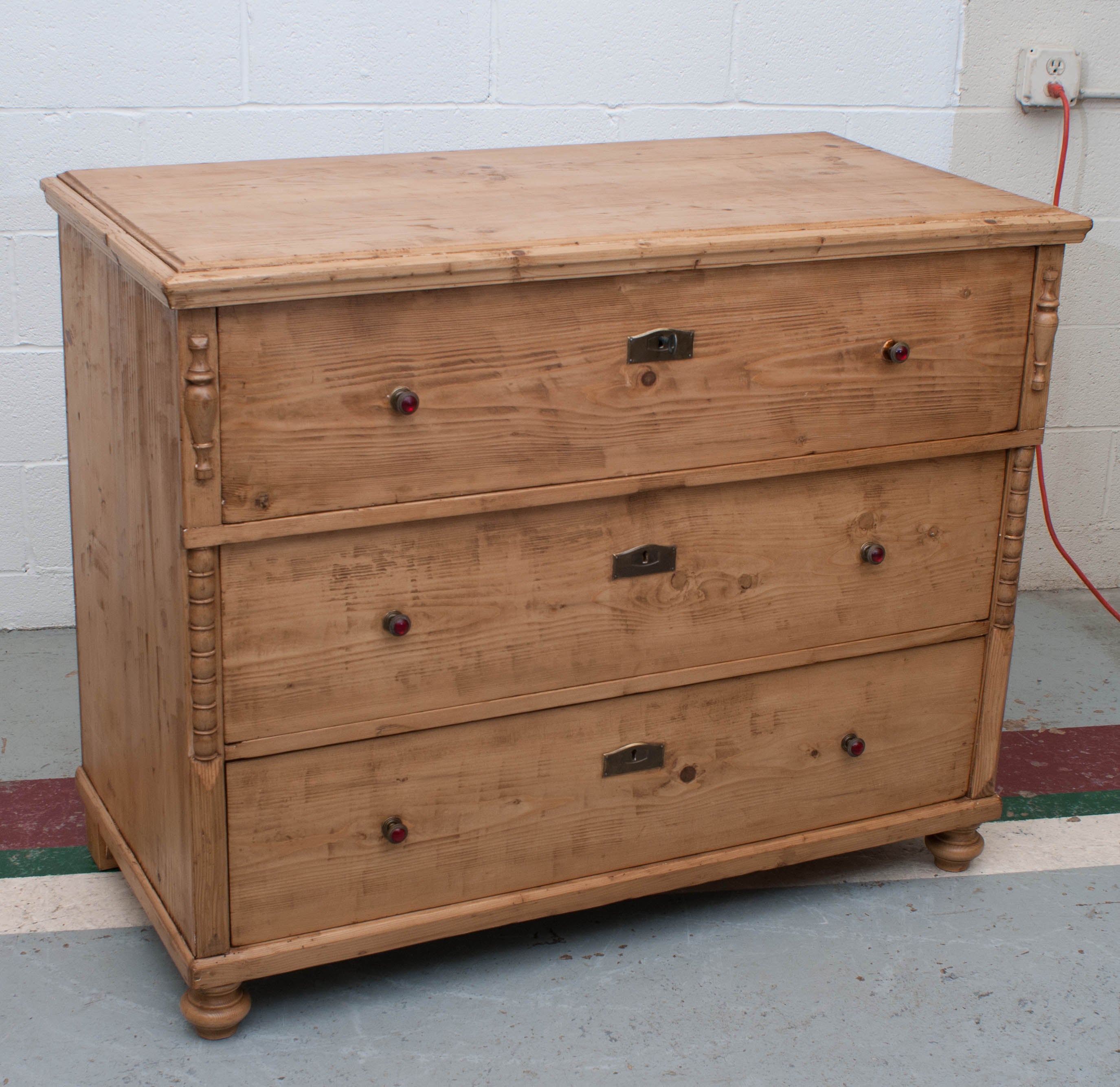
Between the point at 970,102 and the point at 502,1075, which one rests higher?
the point at 970,102

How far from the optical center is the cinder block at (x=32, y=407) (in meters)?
2.74

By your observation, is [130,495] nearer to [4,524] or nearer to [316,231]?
[316,231]

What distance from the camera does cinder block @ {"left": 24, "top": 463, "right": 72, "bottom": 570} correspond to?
9.20 feet

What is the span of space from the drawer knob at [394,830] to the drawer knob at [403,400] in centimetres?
50

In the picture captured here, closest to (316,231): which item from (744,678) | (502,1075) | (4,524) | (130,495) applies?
(130,495)

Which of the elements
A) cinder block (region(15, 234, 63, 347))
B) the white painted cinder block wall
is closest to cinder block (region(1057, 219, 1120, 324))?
the white painted cinder block wall

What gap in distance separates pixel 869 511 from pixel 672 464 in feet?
1.01

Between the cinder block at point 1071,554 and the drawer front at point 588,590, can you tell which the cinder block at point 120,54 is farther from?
the cinder block at point 1071,554

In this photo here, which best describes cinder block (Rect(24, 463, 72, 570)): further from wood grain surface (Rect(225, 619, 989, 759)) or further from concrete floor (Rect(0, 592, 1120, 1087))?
wood grain surface (Rect(225, 619, 989, 759))

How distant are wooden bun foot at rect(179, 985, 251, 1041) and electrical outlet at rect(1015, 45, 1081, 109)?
2.12m

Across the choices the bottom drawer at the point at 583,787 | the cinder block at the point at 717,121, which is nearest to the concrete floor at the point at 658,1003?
the bottom drawer at the point at 583,787

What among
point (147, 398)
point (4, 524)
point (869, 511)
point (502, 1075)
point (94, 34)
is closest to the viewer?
point (147, 398)

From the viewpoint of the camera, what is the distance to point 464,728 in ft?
6.02

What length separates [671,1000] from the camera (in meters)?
1.92
